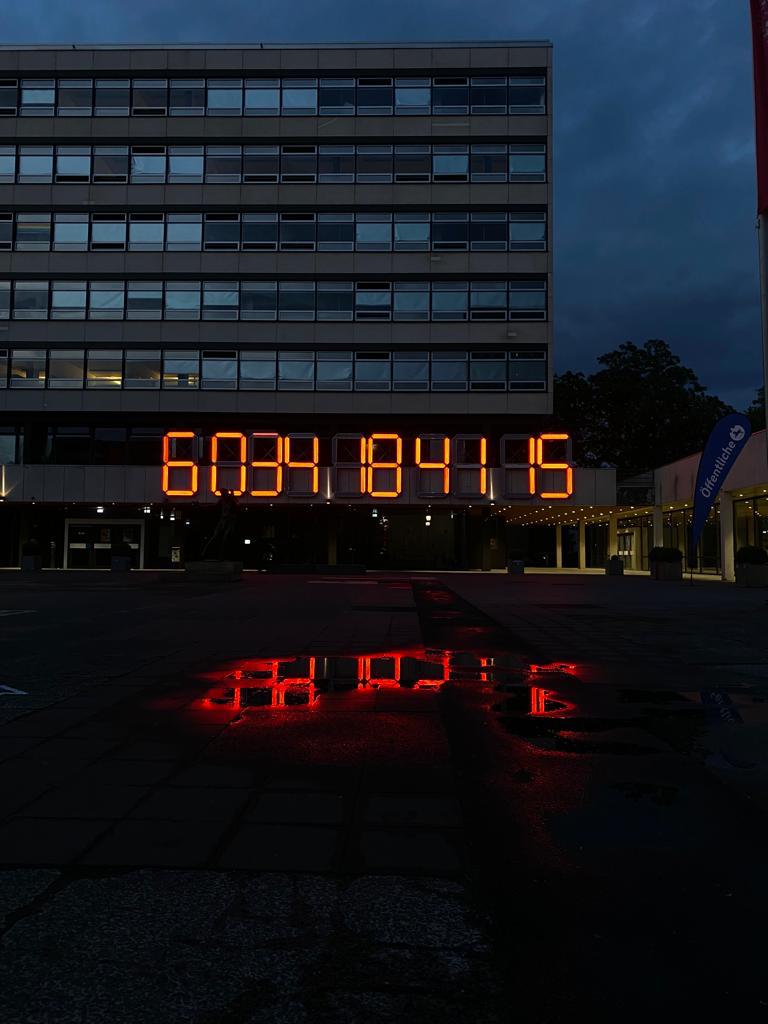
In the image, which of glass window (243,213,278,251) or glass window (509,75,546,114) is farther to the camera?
glass window (243,213,278,251)

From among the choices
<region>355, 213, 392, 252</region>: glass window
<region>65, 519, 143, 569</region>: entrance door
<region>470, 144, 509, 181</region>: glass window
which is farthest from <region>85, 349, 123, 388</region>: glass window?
<region>470, 144, 509, 181</region>: glass window

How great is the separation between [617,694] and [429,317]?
3781 cm

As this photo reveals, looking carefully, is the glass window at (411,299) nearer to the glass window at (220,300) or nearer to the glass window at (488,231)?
the glass window at (488,231)

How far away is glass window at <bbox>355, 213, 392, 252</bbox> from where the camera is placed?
42969mm

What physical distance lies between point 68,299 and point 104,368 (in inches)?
186

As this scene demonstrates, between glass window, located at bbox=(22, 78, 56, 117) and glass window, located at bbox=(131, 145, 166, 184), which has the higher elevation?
glass window, located at bbox=(22, 78, 56, 117)

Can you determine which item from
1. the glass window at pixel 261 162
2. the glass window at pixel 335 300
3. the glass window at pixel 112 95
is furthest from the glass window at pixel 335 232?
the glass window at pixel 112 95

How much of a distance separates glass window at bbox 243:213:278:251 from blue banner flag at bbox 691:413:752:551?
91.8ft

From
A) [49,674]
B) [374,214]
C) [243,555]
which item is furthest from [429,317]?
[49,674]

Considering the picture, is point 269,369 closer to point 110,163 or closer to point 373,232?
point 373,232

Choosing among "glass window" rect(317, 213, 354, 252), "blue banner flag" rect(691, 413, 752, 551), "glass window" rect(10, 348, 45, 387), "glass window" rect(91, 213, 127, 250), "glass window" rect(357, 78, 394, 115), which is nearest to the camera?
"blue banner flag" rect(691, 413, 752, 551)

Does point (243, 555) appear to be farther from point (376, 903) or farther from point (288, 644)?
point (376, 903)

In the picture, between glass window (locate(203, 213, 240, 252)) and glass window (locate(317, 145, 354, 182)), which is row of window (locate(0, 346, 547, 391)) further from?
glass window (locate(317, 145, 354, 182))

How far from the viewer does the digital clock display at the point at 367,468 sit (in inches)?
1613
